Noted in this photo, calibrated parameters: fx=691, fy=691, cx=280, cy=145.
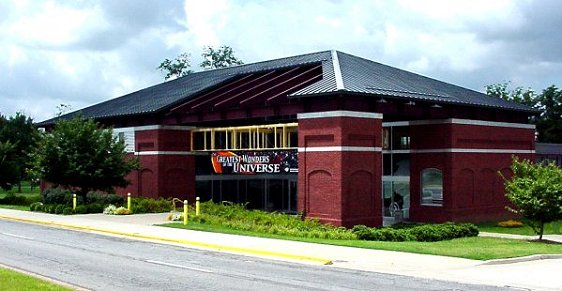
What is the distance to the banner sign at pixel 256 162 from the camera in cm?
3306

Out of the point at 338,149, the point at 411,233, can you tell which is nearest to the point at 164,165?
the point at 338,149

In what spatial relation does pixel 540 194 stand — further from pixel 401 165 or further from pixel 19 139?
pixel 19 139

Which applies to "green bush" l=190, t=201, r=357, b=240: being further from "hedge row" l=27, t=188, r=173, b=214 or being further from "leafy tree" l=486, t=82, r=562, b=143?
"leafy tree" l=486, t=82, r=562, b=143

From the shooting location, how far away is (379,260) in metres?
19.0

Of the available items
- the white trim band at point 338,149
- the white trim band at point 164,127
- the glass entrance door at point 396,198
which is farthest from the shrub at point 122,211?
the glass entrance door at point 396,198

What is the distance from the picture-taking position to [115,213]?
36781 mm

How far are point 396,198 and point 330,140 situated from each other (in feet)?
30.9

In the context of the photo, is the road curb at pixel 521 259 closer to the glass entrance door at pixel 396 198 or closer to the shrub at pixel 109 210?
the glass entrance door at pixel 396 198

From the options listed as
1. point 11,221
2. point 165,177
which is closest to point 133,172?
point 165,177

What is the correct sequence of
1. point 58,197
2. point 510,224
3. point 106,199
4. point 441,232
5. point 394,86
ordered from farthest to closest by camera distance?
point 58,197 < point 106,199 < point 510,224 < point 394,86 < point 441,232

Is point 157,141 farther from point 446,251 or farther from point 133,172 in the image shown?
point 446,251

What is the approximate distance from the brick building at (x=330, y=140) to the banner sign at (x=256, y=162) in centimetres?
6

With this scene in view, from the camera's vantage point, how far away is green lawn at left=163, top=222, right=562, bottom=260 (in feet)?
65.9

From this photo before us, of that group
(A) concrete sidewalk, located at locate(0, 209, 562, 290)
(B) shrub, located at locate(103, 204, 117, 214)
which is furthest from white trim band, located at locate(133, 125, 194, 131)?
(A) concrete sidewalk, located at locate(0, 209, 562, 290)
